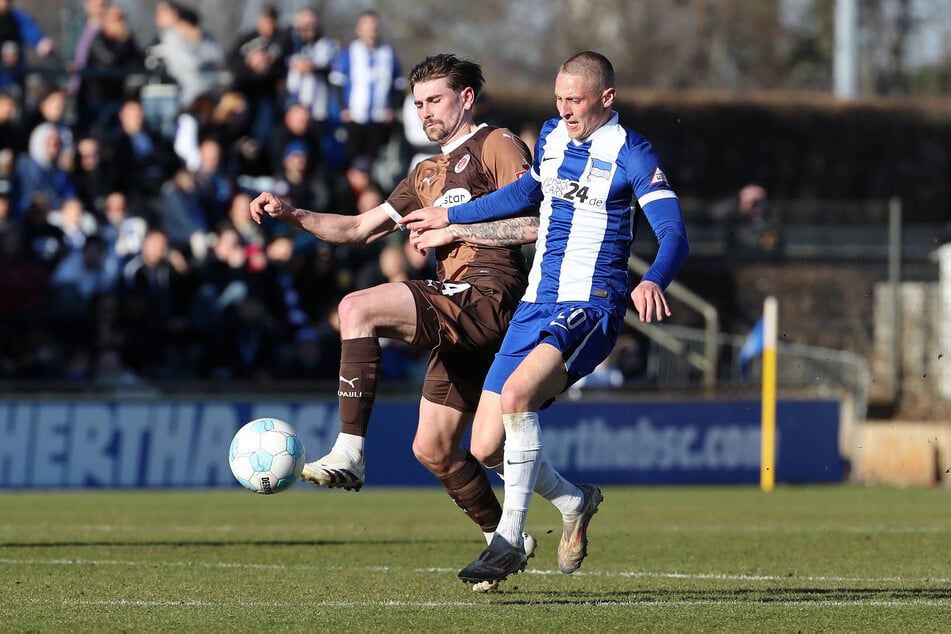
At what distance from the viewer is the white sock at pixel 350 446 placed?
285 inches

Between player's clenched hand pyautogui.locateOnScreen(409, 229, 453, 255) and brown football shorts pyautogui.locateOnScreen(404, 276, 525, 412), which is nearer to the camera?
brown football shorts pyautogui.locateOnScreen(404, 276, 525, 412)

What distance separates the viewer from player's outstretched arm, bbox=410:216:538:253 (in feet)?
25.1

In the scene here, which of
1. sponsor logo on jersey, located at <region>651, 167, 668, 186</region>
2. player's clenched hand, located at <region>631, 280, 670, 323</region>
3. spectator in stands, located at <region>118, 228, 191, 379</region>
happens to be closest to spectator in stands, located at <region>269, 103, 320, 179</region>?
spectator in stands, located at <region>118, 228, 191, 379</region>

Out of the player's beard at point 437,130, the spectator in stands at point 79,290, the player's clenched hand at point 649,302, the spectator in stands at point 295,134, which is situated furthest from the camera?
the spectator in stands at point 295,134

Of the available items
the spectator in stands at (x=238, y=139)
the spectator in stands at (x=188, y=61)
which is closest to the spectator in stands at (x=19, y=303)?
the spectator in stands at (x=238, y=139)

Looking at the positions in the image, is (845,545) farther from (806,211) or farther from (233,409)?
(806,211)

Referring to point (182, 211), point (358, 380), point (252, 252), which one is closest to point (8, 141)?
point (182, 211)

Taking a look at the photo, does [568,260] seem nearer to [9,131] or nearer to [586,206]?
[586,206]

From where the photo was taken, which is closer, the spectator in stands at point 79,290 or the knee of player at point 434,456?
the knee of player at point 434,456

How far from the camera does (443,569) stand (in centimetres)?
855

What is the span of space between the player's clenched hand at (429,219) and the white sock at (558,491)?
1251mm

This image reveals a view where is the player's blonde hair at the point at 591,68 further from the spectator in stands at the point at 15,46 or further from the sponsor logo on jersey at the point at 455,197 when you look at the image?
the spectator in stands at the point at 15,46

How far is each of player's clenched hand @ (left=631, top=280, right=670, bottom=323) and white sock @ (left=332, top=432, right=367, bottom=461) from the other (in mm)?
1510

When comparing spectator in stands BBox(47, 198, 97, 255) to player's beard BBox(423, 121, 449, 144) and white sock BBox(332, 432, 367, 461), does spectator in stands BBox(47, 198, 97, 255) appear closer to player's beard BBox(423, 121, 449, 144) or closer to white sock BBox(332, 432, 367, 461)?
player's beard BBox(423, 121, 449, 144)
